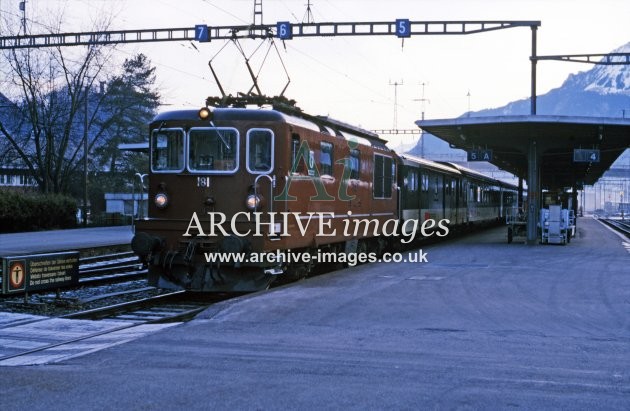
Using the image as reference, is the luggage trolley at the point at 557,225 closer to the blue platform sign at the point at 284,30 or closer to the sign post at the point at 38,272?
the blue platform sign at the point at 284,30

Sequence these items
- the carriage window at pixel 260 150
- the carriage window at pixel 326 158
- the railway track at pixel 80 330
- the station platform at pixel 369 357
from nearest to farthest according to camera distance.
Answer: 1. the station platform at pixel 369 357
2. the railway track at pixel 80 330
3. the carriage window at pixel 260 150
4. the carriage window at pixel 326 158

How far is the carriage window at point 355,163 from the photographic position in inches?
608

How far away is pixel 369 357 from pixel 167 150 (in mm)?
6381

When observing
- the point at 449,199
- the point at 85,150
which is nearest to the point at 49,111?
the point at 85,150

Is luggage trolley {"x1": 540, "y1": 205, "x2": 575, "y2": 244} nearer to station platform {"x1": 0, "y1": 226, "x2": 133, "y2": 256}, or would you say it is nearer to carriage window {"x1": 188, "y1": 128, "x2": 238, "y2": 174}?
station platform {"x1": 0, "y1": 226, "x2": 133, "y2": 256}

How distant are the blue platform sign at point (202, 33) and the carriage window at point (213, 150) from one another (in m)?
10.4

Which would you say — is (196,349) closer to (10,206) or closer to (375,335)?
(375,335)

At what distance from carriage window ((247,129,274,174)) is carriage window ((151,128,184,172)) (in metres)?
1.21

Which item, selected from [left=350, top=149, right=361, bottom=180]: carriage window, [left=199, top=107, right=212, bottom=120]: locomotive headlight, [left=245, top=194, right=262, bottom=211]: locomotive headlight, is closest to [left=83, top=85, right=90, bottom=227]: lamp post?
[left=350, top=149, right=361, bottom=180]: carriage window

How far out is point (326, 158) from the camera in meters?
13.9

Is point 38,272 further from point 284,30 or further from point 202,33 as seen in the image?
point 202,33

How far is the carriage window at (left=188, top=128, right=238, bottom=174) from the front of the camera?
11992 mm

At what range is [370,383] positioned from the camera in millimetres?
6277

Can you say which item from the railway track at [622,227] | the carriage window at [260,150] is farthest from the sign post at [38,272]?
the railway track at [622,227]
